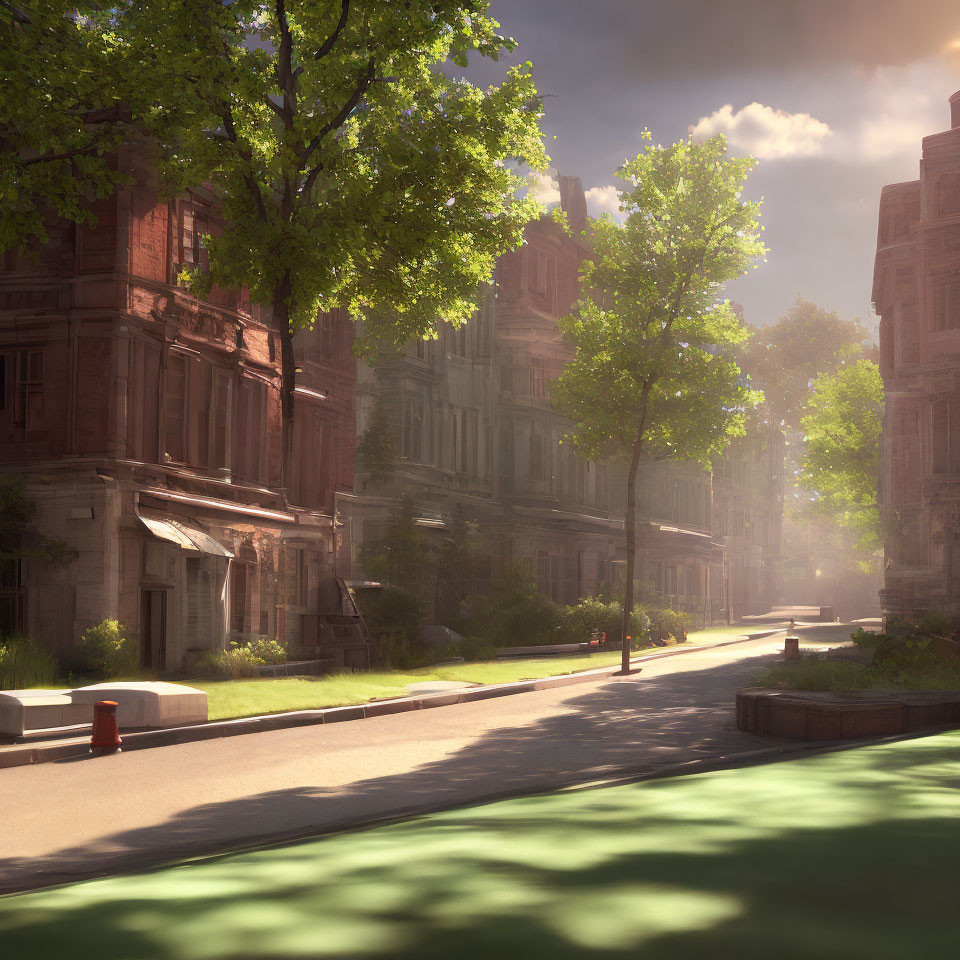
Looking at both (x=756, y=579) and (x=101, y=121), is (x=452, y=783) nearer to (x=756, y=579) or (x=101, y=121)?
(x=101, y=121)

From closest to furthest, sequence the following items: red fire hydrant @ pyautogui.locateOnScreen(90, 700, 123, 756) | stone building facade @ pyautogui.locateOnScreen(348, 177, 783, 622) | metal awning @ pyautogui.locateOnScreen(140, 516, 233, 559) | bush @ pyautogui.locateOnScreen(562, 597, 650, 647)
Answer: red fire hydrant @ pyautogui.locateOnScreen(90, 700, 123, 756) < metal awning @ pyautogui.locateOnScreen(140, 516, 233, 559) < bush @ pyautogui.locateOnScreen(562, 597, 650, 647) < stone building facade @ pyautogui.locateOnScreen(348, 177, 783, 622)

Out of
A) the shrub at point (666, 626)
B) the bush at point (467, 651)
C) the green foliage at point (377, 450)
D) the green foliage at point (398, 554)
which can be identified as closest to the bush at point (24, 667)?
the bush at point (467, 651)

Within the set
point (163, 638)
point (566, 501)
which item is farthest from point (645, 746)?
point (566, 501)

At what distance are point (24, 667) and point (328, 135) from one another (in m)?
9.67

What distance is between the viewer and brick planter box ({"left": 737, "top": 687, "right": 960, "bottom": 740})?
1162 cm

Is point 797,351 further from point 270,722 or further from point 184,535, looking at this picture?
point 270,722

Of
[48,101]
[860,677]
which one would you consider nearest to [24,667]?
[48,101]

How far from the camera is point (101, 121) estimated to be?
20.8 meters

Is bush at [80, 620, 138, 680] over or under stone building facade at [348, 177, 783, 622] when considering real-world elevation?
under

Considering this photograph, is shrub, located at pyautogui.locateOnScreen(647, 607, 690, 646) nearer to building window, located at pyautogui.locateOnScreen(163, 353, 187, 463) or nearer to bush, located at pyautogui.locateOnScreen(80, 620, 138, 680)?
building window, located at pyautogui.locateOnScreen(163, 353, 187, 463)

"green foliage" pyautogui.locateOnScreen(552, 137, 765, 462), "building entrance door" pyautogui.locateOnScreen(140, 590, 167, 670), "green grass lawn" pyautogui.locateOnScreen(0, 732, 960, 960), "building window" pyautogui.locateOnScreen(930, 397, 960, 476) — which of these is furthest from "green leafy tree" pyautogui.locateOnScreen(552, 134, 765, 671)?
"green grass lawn" pyautogui.locateOnScreen(0, 732, 960, 960)

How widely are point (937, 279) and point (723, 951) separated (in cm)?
3323

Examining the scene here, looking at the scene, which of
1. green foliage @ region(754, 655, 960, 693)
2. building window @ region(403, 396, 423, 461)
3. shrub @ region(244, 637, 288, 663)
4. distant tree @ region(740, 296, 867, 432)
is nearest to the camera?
green foliage @ region(754, 655, 960, 693)

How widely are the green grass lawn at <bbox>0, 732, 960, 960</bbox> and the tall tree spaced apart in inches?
637
